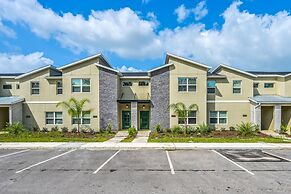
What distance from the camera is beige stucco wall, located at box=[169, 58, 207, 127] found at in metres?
23.5

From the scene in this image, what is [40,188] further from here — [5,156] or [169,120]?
[169,120]

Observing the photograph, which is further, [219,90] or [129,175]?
[219,90]

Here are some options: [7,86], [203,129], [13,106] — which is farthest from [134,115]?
[7,86]

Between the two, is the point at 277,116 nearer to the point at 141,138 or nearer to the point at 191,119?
the point at 191,119

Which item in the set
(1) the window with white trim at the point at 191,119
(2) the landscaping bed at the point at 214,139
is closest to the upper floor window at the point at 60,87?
(2) the landscaping bed at the point at 214,139

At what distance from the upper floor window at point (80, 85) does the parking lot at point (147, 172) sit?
1157 centimetres

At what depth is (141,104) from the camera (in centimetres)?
2528

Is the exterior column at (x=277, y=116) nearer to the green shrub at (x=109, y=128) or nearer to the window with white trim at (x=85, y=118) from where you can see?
the green shrub at (x=109, y=128)

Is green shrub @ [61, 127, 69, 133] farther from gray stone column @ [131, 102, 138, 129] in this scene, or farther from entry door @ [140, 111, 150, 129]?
entry door @ [140, 111, 150, 129]

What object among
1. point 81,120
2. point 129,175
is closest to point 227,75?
point 81,120

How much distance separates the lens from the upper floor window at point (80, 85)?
23969 millimetres

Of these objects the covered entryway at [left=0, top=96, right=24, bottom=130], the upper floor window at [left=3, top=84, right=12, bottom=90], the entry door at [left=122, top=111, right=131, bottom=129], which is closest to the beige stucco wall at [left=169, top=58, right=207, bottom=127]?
the entry door at [left=122, top=111, right=131, bottom=129]

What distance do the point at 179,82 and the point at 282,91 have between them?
39.3 ft

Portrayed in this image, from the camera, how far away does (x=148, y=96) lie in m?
25.5
